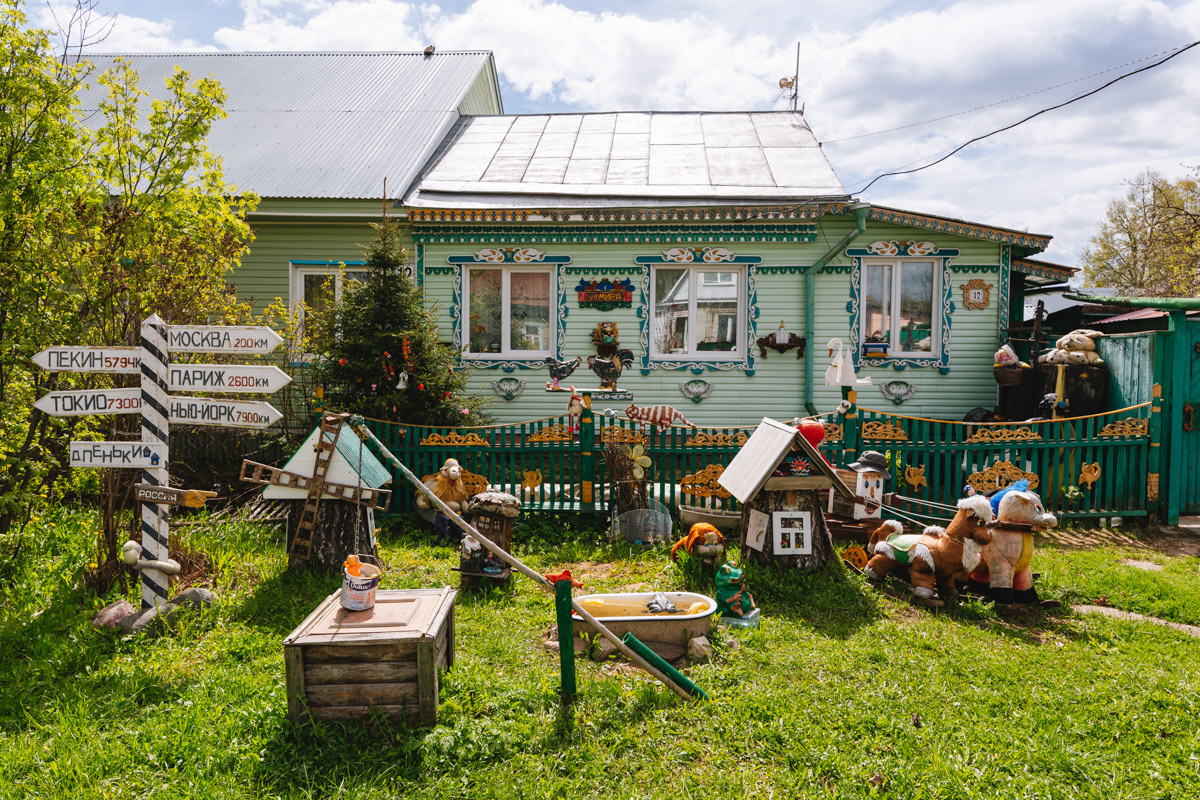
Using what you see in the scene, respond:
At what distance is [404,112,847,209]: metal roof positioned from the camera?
436 inches

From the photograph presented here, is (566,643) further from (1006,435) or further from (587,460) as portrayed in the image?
(1006,435)

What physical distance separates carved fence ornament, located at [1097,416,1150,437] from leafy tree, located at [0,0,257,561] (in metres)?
9.27

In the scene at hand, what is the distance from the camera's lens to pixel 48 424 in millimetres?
5891

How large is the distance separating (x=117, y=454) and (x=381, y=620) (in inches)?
103

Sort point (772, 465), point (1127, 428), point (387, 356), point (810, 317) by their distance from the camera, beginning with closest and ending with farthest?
point (772, 465) < point (1127, 428) < point (387, 356) < point (810, 317)

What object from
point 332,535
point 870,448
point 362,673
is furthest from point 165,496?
point 870,448

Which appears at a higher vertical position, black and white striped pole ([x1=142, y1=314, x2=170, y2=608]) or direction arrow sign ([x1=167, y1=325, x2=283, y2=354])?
direction arrow sign ([x1=167, y1=325, x2=283, y2=354])

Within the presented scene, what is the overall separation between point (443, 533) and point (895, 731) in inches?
190

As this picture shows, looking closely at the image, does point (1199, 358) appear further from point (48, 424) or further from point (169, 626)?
point (48, 424)

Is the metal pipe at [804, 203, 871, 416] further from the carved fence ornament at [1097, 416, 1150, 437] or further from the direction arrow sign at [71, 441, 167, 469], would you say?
the direction arrow sign at [71, 441, 167, 469]

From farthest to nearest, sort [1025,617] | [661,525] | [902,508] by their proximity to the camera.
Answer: [902,508] → [661,525] → [1025,617]

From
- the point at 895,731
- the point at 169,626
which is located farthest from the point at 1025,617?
the point at 169,626

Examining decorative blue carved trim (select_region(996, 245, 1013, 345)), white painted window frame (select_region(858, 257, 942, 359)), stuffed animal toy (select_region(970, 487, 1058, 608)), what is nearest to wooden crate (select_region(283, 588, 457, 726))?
stuffed animal toy (select_region(970, 487, 1058, 608))

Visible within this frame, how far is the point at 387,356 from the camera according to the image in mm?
8367
